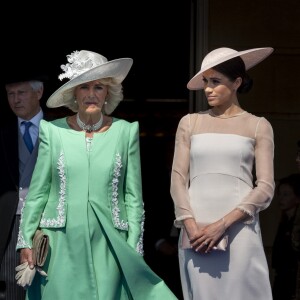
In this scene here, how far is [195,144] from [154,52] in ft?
10.2

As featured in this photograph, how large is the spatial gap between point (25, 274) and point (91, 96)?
3.37 feet

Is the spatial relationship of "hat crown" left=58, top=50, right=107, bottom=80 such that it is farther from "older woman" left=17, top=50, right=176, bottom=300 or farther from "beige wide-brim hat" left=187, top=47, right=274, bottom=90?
"beige wide-brim hat" left=187, top=47, right=274, bottom=90

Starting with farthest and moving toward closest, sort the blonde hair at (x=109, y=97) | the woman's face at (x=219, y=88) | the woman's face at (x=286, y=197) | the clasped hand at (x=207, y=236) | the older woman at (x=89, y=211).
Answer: the woman's face at (x=286, y=197) → the blonde hair at (x=109, y=97) → the woman's face at (x=219, y=88) → the older woman at (x=89, y=211) → the clasped hand at (x=207, y=236)

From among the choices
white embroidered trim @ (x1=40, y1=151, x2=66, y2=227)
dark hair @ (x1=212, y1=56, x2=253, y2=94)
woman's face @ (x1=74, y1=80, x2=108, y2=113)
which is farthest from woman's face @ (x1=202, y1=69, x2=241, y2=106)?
white embroidered trim @ (x1=40, y1=151, x2=66, y2=227)

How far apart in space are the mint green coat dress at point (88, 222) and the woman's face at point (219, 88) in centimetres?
56

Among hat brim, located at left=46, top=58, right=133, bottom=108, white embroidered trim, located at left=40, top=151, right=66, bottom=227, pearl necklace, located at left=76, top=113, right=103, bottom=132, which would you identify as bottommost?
white embroidered trim, located at left=40, top=151, right=66, bottom=227

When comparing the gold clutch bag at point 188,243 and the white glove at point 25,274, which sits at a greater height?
the gold clutch bag at point 188,243

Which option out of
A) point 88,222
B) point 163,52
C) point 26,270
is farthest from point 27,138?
point 163,52

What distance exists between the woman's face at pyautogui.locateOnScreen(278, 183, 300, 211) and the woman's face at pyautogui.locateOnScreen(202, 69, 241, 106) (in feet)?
6.44

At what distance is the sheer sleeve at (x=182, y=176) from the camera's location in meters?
7.28

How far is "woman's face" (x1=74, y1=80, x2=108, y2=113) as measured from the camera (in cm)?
740

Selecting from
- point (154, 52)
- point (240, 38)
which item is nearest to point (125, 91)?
point (154, 52)

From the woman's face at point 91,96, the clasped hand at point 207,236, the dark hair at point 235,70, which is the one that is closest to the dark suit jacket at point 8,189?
the woman's face at point 91,96

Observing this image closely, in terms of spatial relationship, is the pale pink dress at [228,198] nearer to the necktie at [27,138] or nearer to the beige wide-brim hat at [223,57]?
the beige wide-brim hat at [223,57]
